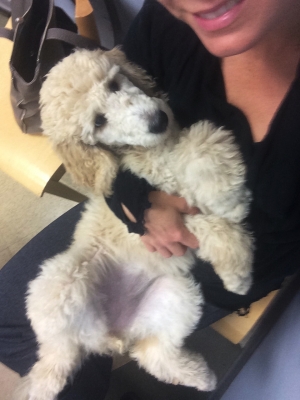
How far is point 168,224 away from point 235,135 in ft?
0.89

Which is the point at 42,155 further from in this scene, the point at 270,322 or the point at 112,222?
the point at 270,322

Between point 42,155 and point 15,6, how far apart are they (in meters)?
0.54

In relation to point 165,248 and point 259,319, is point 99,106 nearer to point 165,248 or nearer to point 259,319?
point 165,248

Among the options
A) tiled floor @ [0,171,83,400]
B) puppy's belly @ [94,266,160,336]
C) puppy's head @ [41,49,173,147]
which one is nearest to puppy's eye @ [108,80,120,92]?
puppy's head @ [41,49,173,147]

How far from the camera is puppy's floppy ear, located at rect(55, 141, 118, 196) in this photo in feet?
2.88

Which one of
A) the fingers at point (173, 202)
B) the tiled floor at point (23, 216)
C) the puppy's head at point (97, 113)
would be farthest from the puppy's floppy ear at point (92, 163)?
the tiled floor at point (23, 216)

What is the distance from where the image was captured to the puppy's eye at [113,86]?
2.82 ft

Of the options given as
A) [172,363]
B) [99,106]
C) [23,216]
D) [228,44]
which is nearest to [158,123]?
[99,106]

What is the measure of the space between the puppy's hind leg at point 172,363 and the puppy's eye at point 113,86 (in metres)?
0.73

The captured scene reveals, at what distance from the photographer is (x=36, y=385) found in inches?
38.7

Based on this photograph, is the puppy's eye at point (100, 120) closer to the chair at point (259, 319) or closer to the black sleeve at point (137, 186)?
the black sleeve at point (137, 186)

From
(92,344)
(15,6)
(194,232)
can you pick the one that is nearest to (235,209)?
(194,232)

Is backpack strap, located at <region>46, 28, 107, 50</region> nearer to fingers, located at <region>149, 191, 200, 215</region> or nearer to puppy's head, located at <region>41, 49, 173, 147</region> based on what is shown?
puppy's head, located at <region>41, 49, 173, 147</region>

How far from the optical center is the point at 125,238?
1000 millimetres
